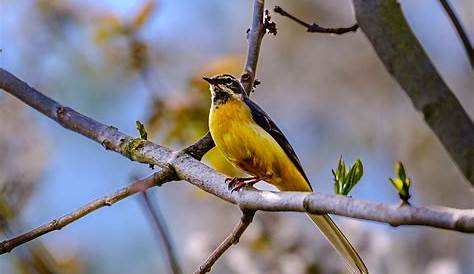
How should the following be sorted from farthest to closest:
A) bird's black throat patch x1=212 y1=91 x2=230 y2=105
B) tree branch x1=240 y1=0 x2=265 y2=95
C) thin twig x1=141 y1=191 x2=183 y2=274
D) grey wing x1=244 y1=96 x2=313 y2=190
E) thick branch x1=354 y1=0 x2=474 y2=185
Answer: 1. bird's black throat patch x1=212 y1=91 x2=230 y2=105
2. grey wing x1=244 y1=96 x2=313 y2=190
3. tree branch x1=240 y1=0 x2=265 y2=95
4. thin twig x1=141 y1=191 x2=183 y2=274
5. thick branch x1=354 y1=0 x2=474 y2=185

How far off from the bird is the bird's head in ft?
0.06

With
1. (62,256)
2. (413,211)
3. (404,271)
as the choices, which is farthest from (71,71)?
(413,211)

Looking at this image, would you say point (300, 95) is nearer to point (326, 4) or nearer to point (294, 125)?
point (294, 125)

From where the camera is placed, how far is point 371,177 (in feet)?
28.3

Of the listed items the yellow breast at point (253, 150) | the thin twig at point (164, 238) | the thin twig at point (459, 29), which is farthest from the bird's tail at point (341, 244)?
the thin twig at point (459, 29)

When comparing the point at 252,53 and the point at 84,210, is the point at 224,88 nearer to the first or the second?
the point at 252,53

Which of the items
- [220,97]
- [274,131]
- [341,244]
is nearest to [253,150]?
[274,131]

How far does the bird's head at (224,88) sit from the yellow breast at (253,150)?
0.61 feet

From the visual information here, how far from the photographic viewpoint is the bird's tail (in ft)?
8.87

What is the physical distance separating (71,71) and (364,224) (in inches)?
156

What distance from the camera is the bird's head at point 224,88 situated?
12.0 feet

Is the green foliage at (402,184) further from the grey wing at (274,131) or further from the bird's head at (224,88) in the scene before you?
the bird's head at (224,88)

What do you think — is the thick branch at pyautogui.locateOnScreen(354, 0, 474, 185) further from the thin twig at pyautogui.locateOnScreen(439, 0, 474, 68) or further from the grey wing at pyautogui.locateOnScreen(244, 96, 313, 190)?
the grey wing at pyautogui.locateOnScreen(244, 96, 313, 190)

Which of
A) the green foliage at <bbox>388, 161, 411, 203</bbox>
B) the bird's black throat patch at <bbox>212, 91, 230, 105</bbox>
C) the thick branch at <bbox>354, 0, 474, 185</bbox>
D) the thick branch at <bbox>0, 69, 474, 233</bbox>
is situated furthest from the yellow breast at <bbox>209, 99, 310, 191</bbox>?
the thick branch at <bbox>354, 0, 474, 185</bbox>
